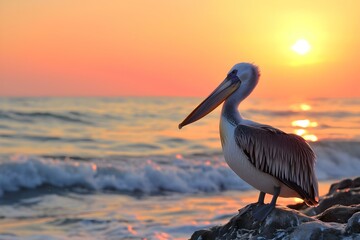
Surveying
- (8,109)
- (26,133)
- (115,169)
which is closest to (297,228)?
(115,169)

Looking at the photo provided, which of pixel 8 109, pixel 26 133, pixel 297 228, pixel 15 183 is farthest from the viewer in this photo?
pixel 8 109

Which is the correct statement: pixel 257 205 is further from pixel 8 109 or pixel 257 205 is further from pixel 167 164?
pixel 8 109

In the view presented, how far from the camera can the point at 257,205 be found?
4.77 metres

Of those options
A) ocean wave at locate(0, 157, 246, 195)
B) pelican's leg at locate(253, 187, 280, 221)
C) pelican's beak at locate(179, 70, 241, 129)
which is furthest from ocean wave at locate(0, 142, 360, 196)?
pelican's leg at locate(253, 187, 280, 221)

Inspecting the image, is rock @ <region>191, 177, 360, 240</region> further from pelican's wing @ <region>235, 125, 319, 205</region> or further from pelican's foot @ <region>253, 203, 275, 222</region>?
pelican's wing @ <region>235, 125, 319, 205</region>

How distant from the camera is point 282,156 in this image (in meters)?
4.85

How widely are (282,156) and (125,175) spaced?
10.9m

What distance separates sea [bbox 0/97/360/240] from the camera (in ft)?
32.0

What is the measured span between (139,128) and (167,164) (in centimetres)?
993

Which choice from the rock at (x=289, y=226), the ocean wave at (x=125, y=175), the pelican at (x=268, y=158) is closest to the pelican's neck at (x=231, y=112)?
the pelican at (x=268, y=158)

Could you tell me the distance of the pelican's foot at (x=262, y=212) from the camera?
456cm

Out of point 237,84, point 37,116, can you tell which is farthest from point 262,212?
point 37,116

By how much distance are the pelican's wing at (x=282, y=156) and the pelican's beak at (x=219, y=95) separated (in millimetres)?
462

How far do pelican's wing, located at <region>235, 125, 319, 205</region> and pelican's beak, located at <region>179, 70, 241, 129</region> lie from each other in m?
0.46
